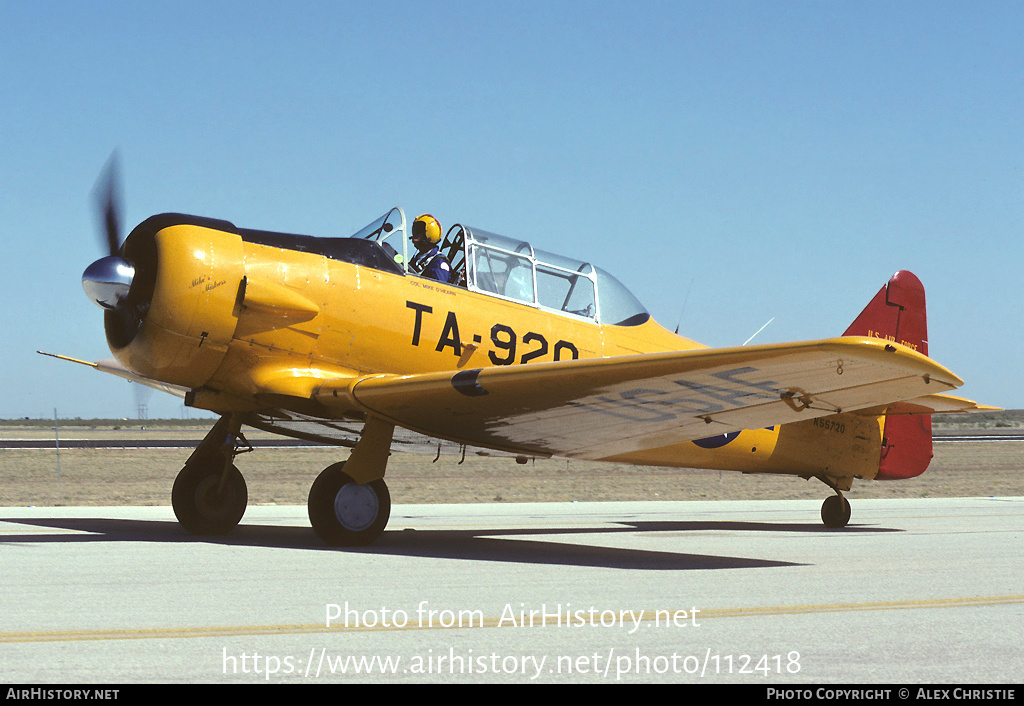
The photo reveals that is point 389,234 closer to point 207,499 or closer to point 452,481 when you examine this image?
point 207,499

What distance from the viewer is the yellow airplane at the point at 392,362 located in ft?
24.5

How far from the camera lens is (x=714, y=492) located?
22281 mm

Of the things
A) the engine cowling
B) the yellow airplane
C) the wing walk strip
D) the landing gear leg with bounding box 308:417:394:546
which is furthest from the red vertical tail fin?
the engine cowling

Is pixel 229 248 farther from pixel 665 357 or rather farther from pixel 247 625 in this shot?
pixel 247 625

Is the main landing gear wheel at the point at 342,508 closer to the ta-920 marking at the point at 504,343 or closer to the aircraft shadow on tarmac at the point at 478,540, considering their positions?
the aircraft shadow on tarmac at the point at 478,540

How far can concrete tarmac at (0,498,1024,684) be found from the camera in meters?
3.80

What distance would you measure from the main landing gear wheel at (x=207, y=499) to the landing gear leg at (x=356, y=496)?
1437mm

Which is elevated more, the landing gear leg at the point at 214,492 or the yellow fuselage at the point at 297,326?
the yellow fuselage at the point at 297,326

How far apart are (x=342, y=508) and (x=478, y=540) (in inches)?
78.2

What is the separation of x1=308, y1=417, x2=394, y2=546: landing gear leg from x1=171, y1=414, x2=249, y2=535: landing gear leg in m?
1.40

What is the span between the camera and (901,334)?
41.6 ft

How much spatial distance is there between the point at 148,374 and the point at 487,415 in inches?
118

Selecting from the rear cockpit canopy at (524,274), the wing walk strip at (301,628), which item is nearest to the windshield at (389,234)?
the rear cockpit canopy at (524,274)
